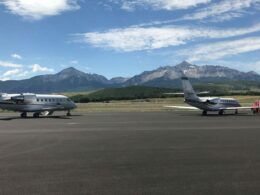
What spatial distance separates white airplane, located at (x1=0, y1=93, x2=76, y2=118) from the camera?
53.8 metres

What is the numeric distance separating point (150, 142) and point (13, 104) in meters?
35.7

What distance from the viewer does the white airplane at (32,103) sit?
2120 inches

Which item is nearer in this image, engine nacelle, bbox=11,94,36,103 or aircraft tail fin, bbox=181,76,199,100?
engine nacelle, bbox=11,94,36,103

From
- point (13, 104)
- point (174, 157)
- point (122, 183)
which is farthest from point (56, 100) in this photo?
point (122, 183)

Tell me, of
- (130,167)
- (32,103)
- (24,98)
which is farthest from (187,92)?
(130,167)

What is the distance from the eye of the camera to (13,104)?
177ft

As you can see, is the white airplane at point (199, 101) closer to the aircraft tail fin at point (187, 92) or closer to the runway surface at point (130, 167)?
the aircraft tail fin at point (187, 92)

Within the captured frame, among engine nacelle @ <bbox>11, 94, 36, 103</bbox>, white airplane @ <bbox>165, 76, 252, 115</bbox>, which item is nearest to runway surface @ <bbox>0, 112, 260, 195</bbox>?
engine nacelle @ <bbox>11, 94, 36, 103</bbox>

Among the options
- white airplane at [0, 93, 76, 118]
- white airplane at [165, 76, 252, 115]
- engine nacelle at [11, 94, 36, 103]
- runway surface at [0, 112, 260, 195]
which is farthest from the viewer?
white airplane at [165, 76, 252, 115]

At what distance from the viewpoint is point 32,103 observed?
2192 inches

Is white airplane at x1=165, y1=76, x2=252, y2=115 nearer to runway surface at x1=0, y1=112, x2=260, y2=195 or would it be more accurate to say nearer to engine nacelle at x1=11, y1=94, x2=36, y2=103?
engine nacelle at x1=11, y1=94, x2=36, y2=103

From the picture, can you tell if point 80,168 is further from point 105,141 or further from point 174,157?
point 105,141

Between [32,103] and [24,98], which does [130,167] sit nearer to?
[24,98]

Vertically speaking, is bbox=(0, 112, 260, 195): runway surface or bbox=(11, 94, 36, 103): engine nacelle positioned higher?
bbox=(11, 94, 36, 103): engine nacelle
